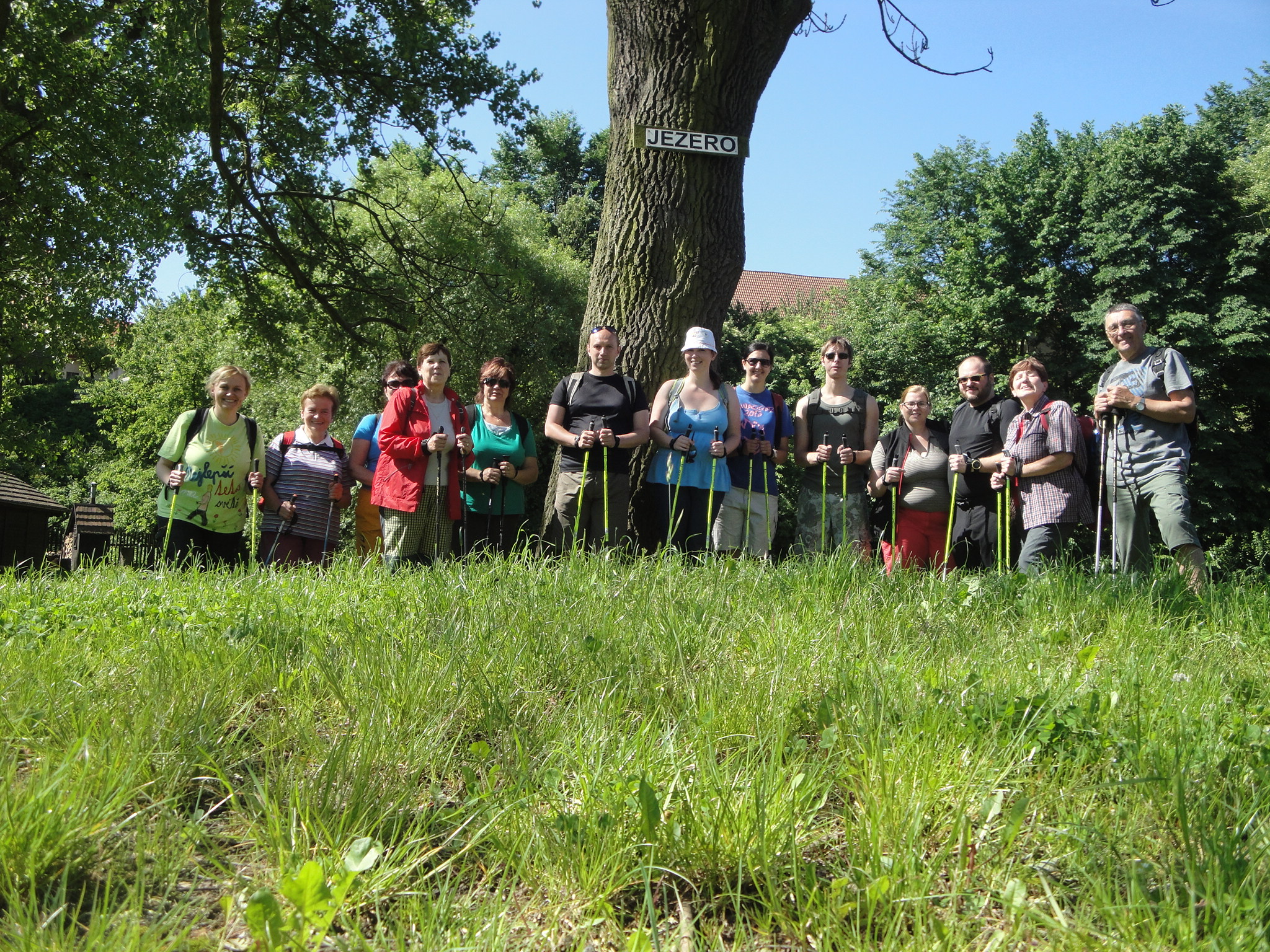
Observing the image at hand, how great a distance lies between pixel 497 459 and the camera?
716 centimetres

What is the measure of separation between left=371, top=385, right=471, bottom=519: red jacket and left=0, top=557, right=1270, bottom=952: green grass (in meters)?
3.12

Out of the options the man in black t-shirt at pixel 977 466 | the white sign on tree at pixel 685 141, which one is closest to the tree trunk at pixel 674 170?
the white sign on tree at pixel 685 141

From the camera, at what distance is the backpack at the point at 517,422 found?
723 centimetres

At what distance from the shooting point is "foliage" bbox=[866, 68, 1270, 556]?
21.7m

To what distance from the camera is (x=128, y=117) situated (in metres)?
13.4

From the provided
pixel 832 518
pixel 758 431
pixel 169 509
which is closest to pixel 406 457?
pixel 169 509

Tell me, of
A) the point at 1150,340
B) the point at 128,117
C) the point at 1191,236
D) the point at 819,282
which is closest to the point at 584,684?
the point at 128,117

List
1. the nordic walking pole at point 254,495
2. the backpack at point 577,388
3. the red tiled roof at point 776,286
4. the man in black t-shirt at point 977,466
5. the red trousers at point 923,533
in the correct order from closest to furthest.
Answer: the nordic walking pole at point 254,495
the backpack at point 577,388
the man in black t-shirt at point 977,466
the red trousers at point 923,533
the red tiled roof at point 776,286

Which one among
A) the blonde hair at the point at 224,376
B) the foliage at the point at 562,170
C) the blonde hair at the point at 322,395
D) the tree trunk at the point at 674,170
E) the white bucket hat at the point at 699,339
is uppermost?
the foliage at the point at 562,170

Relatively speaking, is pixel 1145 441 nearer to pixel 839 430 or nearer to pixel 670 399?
pixel 839 430

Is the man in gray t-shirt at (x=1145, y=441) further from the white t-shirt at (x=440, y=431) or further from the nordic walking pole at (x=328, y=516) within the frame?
the nordic walking pole at (x=328, y=516)

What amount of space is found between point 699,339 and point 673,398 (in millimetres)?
438

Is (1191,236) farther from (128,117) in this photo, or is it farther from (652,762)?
(652,762)

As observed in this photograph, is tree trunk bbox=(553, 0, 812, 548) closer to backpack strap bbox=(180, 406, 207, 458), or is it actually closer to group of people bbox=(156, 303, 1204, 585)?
group of people bbox=(156, 303, 1204, 585)
